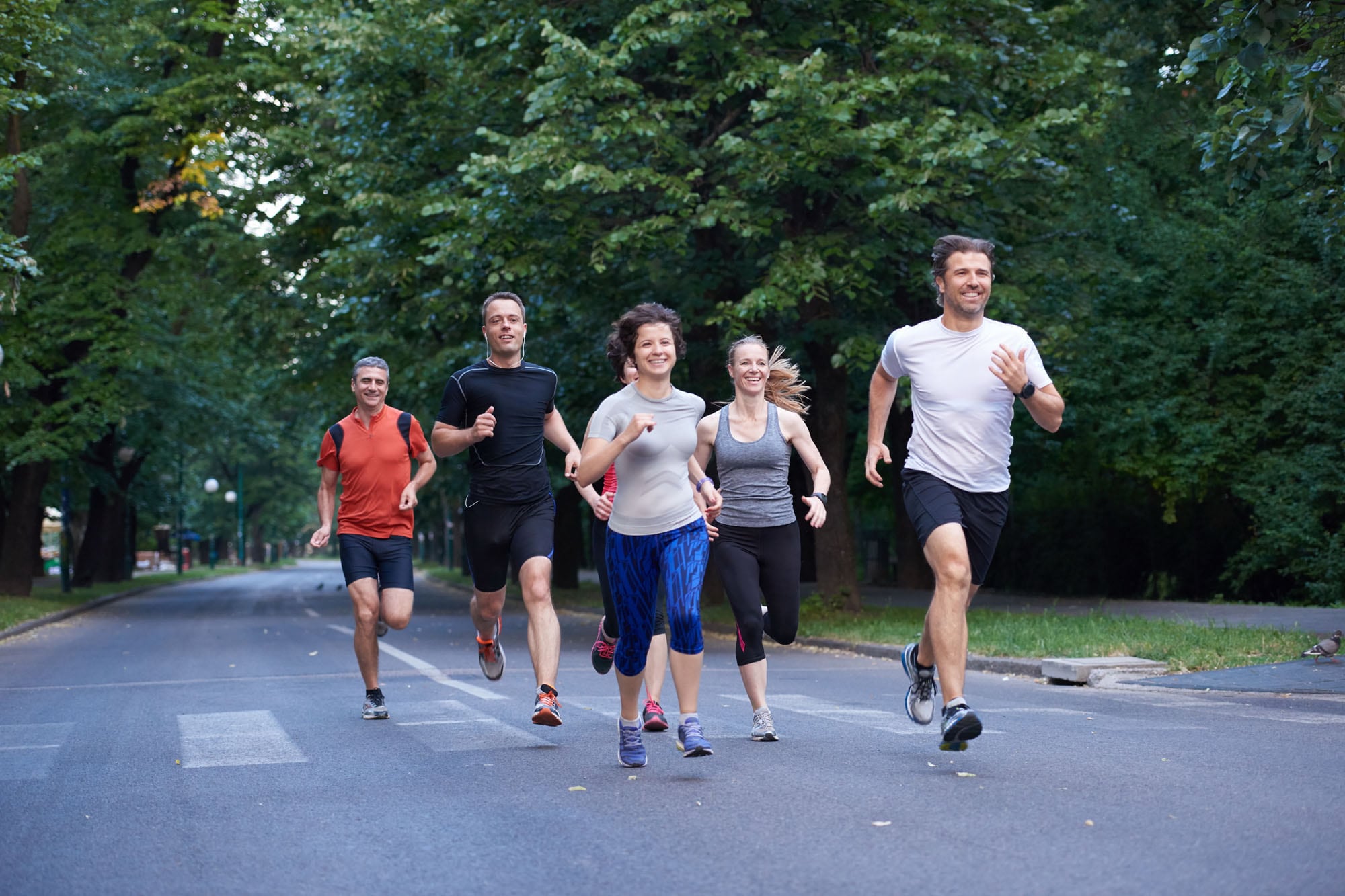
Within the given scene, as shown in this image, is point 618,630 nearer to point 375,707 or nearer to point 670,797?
point 670,797

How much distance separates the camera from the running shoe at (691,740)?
695 cm

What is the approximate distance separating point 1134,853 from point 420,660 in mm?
11057

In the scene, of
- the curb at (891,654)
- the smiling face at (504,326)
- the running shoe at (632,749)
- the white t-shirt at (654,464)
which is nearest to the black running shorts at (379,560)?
the smiling face at (504,326)

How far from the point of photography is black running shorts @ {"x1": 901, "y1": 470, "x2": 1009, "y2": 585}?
6938mm

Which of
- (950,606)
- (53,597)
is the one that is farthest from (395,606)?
(53,597)

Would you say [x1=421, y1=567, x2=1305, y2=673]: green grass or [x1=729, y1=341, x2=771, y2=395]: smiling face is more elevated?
[x1=729, y1=341, x2=771, y2=395]: smiling face

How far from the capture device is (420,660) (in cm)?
1523

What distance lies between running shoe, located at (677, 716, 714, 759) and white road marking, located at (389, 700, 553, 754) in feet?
3.83

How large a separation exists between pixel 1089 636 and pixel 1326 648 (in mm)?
3059

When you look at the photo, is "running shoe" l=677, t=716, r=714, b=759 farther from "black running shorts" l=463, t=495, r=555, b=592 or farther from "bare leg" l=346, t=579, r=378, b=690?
"bare leg" l=346, t=579, r=378, b=690

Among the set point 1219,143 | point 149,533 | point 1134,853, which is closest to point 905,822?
point 1134,853

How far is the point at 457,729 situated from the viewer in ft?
28.9

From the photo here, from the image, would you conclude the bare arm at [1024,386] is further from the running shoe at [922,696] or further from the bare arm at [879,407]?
the running shoe at [922,696]

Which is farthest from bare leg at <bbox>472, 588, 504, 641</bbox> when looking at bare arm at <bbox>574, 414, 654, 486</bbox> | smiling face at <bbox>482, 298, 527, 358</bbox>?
bare arm at <bbox>574, 414, 654, 486</bbox>
